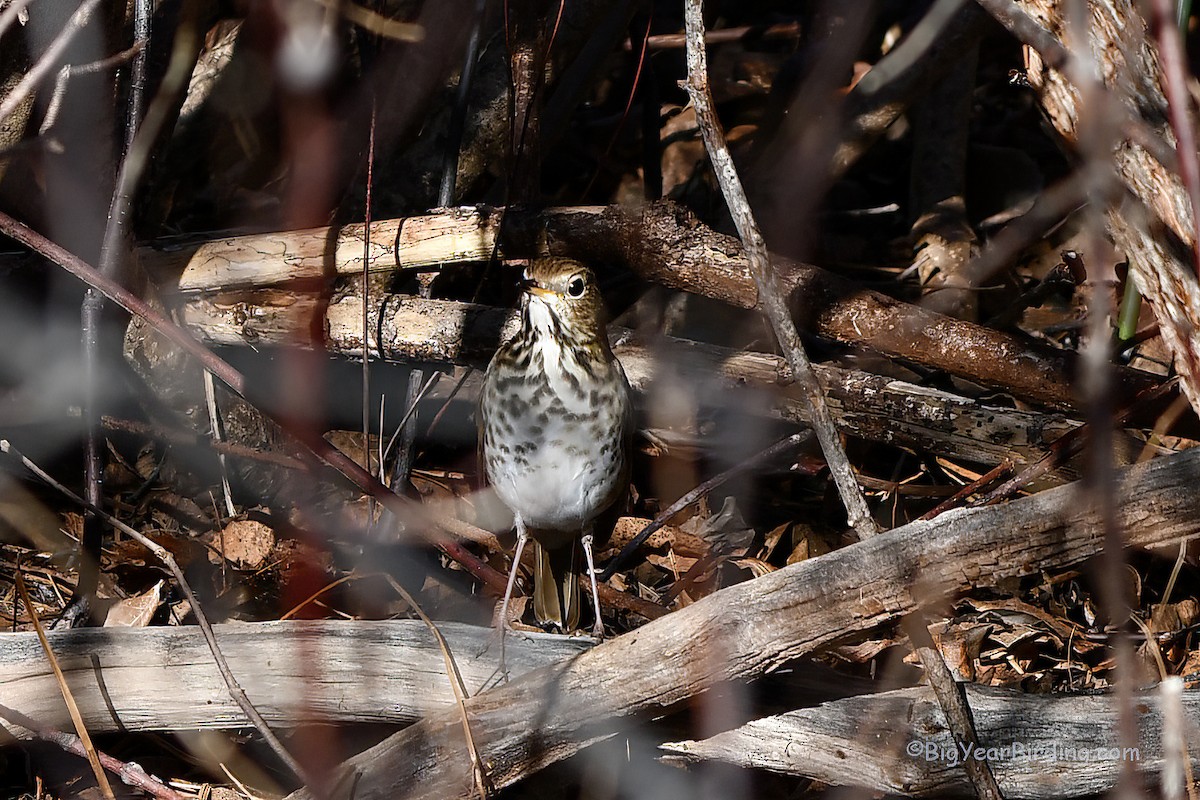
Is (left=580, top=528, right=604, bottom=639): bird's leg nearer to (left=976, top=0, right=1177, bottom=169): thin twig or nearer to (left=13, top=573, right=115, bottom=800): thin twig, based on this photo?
(left=13, top=573, right=115, bottom=800): thin twig

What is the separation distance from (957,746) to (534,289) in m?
1.52

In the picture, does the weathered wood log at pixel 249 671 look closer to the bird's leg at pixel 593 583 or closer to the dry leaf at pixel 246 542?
the bird's leg at pixel 593 583

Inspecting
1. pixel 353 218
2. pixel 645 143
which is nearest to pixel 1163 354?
pixel 645 143

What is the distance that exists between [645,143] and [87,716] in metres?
2.75

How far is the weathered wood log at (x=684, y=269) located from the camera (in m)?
3.03

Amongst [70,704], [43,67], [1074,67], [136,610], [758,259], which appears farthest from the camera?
[136,610]

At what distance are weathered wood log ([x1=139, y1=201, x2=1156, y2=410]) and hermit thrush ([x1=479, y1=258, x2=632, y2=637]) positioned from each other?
28cm

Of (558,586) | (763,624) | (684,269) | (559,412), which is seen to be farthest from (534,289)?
(763,624)

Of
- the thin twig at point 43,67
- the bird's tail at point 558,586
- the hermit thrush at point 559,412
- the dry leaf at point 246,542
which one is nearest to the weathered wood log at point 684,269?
the hermit thrush at point 559,412

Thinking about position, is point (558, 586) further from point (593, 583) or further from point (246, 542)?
point (246, 542)

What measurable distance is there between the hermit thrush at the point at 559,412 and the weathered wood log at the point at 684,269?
0.28 m

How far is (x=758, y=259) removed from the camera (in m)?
1.96

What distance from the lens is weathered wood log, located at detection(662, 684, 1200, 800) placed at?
228 centimetres

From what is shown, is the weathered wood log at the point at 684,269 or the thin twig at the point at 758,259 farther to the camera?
the weathered wood log at the point at 684,269
